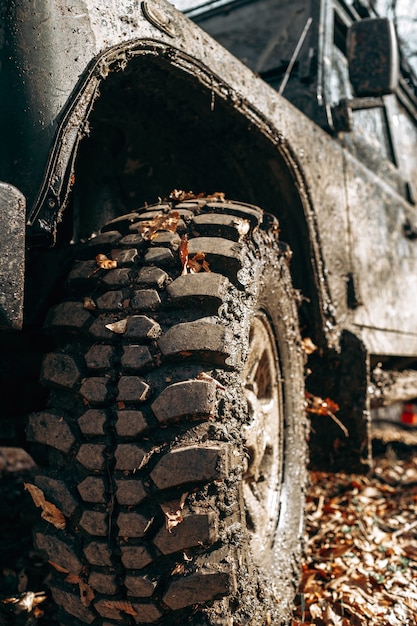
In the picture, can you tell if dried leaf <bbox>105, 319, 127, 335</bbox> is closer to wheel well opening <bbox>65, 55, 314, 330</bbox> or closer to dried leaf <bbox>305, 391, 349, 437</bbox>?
wheel well opening <bbox>65, 55, 314, 330</bbox>

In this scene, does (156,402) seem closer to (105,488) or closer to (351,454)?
(105,488)

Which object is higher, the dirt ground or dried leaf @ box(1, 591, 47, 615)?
dried leaf @ box(1, 591, 47, 615)

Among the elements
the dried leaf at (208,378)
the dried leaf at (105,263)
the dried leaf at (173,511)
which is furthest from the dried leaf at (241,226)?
the dried leaf at (173,511)

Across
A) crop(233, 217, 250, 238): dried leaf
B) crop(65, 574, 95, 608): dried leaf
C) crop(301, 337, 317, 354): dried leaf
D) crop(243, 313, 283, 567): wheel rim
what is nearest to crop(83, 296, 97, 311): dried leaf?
crop(233, 217, 250, 238): dried leaf

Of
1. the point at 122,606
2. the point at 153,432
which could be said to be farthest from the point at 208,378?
the point at 122,606

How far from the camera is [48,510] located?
157 centimetres

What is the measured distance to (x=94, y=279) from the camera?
173 cm

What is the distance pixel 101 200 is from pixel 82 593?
4.07 feet

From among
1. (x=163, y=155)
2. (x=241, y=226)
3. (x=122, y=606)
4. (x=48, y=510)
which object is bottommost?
(x=122, y=606)

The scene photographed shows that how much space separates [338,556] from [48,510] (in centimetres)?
141

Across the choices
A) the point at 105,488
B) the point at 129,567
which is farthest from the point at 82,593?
the point at 105,488

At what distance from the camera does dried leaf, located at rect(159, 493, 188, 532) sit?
1.43 meters

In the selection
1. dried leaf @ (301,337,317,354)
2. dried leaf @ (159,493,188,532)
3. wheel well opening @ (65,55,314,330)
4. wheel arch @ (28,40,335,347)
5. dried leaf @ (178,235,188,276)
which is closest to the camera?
dried leaf @ (159,493,188,532)

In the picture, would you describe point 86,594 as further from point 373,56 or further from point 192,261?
point 373,56
